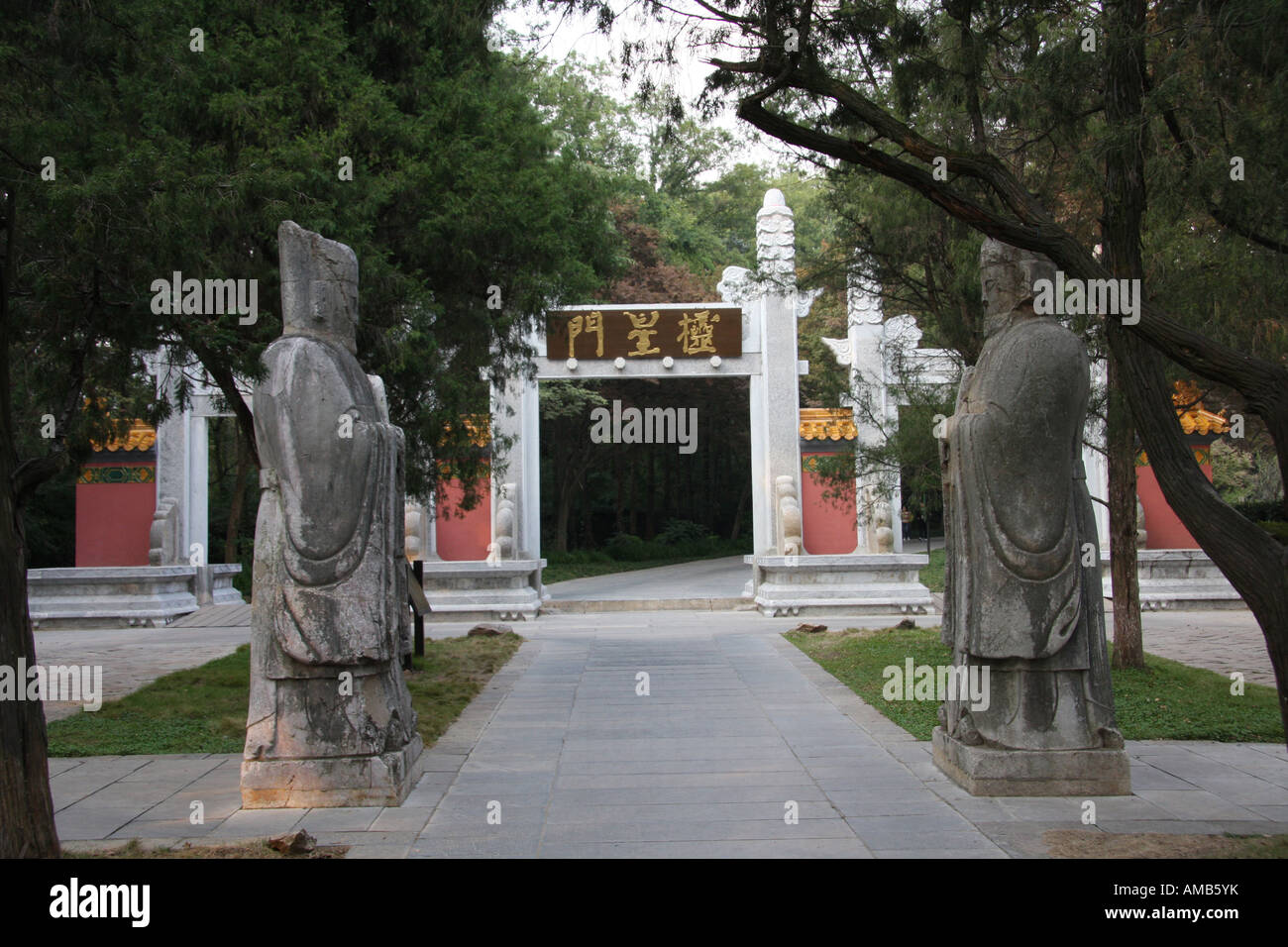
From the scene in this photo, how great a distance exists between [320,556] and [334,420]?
70 centimetres

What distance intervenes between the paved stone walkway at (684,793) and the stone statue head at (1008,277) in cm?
250

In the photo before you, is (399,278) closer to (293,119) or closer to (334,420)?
(293,119)

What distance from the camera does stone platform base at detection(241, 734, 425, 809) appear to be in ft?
17.5

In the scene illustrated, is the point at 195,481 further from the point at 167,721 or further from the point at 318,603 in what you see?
the point at 318,603

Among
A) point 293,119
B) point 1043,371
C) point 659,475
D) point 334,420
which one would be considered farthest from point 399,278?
point 659,475

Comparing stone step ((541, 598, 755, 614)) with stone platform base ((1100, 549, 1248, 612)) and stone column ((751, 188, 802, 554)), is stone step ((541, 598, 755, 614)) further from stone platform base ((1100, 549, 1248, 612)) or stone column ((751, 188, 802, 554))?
stone platform base ((1100, 549, 1248, 612))

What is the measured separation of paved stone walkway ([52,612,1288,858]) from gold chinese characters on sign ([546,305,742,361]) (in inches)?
333

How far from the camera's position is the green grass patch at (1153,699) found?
276 inches

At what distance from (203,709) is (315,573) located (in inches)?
147

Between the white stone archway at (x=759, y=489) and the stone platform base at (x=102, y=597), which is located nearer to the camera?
the stone platform base at (x=102, y=597)

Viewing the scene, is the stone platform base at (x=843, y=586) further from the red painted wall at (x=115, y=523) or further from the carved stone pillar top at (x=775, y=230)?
the red painted wall at (x=115, y=523)

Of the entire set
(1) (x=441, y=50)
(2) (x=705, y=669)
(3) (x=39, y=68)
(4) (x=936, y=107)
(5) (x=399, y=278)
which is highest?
(1) (x=441, y=50)

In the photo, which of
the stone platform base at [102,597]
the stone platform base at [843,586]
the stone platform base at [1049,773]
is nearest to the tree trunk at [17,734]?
the stone platform base at [1049,773]

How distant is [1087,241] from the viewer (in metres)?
8.84
